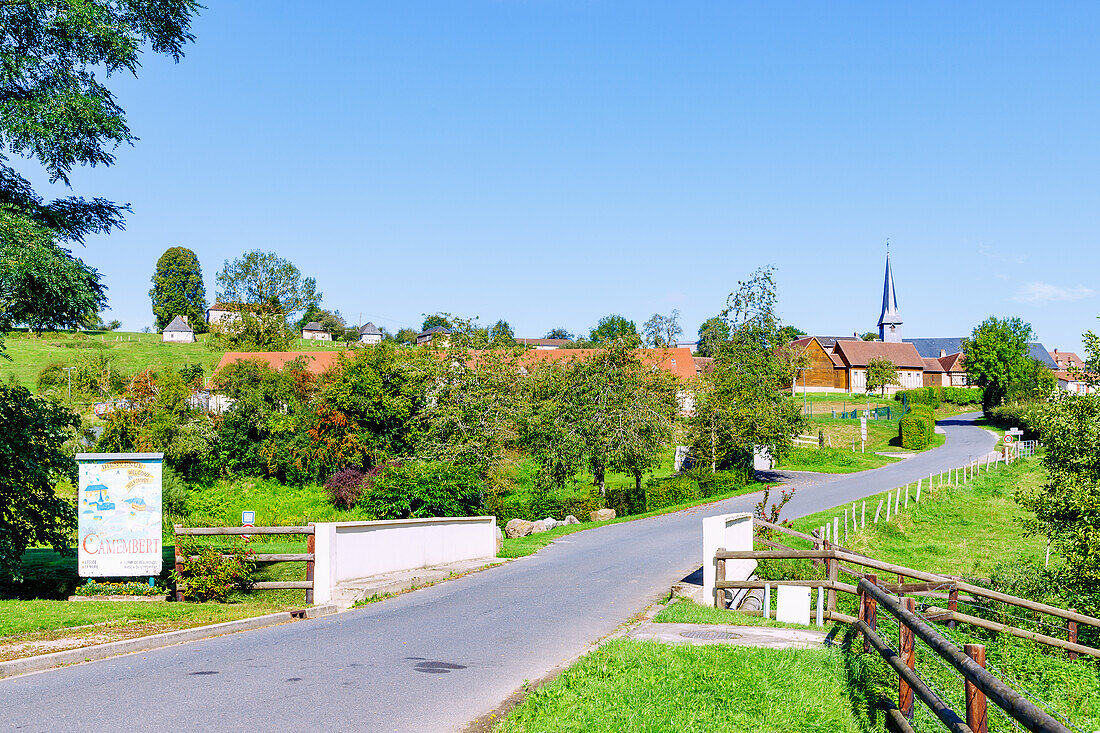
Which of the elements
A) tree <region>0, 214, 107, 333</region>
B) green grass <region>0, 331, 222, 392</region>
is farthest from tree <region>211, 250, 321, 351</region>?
tree <region>0, 214, 107, 333</region>

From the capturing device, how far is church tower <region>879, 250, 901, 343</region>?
4906 inches

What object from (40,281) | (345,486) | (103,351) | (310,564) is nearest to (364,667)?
(310,564)

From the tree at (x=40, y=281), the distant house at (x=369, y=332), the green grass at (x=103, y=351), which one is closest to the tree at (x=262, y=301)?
the green grass at (x=103, y=351)

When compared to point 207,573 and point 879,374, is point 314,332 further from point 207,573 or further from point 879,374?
point 207,573

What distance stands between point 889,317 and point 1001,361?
47.9 meters

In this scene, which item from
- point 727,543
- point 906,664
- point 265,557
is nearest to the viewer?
point 906,664

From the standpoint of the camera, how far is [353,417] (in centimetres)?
4338

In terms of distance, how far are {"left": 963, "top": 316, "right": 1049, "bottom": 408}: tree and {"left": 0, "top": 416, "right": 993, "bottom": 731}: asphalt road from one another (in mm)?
71678

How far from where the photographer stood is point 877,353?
10675 centimetres

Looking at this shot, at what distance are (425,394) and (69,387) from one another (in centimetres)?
3415

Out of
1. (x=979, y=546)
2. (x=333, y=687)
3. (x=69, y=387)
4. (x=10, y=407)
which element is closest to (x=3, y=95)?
(x=10, y=407)

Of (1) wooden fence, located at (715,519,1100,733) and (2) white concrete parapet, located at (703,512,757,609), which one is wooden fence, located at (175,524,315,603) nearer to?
(2) white concrete parapet, located at (703,512,757,609)

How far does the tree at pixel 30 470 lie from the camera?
15359 mm

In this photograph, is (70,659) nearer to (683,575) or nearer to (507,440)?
(683,575)
